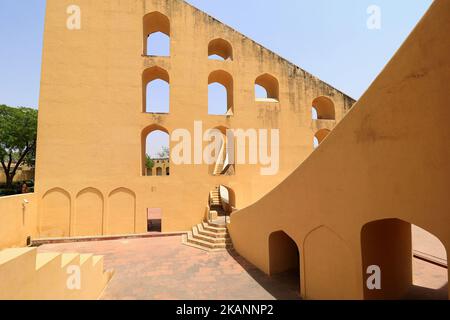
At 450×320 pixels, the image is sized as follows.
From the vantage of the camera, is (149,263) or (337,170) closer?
(337,170)

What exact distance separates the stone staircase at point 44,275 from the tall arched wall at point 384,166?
16.2ft

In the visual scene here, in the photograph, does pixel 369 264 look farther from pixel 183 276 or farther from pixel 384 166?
pixel 183 276

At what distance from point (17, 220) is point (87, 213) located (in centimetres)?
283

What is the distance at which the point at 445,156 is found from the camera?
3324 mm

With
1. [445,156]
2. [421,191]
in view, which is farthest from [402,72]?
[421,191]

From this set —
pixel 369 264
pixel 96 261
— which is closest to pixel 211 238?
pixel 96 261

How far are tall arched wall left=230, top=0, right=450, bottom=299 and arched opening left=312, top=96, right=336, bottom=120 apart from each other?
466 inches

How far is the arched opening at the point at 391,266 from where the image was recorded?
495 cm

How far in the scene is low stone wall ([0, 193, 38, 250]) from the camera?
992cm

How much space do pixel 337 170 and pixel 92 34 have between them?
47.5 ft

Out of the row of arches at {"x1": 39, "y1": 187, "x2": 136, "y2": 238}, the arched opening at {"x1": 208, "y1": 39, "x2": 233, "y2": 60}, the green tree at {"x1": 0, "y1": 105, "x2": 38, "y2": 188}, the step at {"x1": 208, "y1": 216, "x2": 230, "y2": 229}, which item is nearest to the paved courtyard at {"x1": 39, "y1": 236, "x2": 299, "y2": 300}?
the step at {"x1": 208, "y1": 216, "x2": 230, "y2": 229}

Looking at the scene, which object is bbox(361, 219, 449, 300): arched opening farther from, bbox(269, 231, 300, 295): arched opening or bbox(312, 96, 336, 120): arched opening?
bbox(312, 96, 336, 120): arched opening

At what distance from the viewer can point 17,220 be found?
10.9m

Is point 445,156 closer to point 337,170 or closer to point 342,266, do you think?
point 337,170
